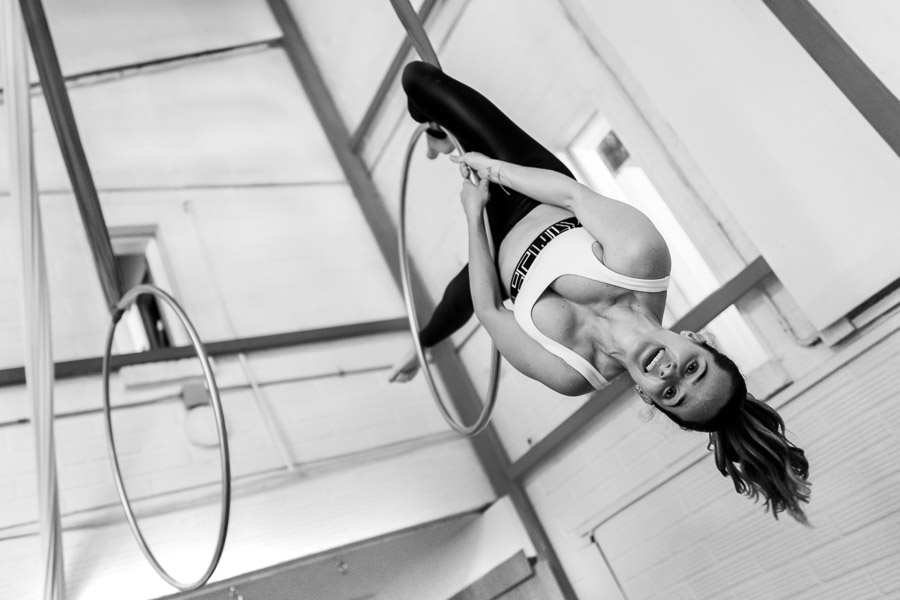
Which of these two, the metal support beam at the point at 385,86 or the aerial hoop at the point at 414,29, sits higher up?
the metal support beam at the point at 385,86

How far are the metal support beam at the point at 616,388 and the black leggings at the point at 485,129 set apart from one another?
64 cm

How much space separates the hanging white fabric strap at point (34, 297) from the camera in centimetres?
326

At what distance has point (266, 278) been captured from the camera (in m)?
4.74

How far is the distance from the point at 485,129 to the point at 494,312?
60 centimetres

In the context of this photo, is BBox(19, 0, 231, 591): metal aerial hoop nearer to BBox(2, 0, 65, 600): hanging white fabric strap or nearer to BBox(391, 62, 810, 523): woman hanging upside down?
BBox(2, 0, 65, 600): hanging white fabric strap

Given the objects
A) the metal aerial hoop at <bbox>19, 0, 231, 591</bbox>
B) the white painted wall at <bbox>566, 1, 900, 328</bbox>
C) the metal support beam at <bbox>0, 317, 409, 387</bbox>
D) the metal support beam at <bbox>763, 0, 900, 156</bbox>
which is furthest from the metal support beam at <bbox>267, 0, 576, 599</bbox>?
the metal support beam at <bbox>763, 0, 900, 156</bbox>

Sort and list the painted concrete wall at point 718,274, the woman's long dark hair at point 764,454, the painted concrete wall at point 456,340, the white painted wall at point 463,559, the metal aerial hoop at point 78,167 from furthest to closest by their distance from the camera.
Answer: the white painted wall at point 463,559 → the metal aerial hoop at point 78,167 → the painted concrete wall at point 456,340 → the painted concrete wall at point 718,274 → the woman's long dark hair at point 764,454

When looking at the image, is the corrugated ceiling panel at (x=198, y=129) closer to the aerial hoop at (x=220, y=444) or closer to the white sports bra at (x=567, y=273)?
the aerial hoop at (x=220, y=444)

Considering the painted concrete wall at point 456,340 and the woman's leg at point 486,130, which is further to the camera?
the painted concrete wall at point 456,340

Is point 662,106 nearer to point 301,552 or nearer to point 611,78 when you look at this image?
point 611,78

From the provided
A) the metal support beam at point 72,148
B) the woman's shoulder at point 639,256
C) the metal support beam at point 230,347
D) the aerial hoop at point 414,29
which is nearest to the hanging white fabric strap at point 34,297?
the metal support beam at point 72,148

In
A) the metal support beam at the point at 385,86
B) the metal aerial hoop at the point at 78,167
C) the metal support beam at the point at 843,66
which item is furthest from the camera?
the metal support beam at the point at 385,86

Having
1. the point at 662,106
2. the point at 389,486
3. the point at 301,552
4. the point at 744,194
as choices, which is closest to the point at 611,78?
the point at 662,106

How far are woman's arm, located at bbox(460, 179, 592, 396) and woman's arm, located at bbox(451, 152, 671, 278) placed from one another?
0.82 feet
